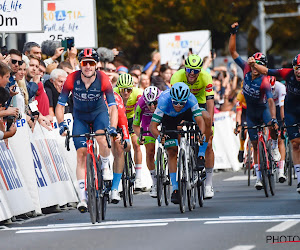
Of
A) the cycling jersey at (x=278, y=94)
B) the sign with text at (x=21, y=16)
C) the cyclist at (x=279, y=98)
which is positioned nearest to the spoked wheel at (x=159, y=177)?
the sign with text at (x=21, y=16)

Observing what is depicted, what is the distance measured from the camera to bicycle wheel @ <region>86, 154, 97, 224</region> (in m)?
13.1

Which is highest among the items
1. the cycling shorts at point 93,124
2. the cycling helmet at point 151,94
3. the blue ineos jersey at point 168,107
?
the cycling helmet at point 151,94

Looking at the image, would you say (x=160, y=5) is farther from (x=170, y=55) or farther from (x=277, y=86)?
(x=277, y=86)

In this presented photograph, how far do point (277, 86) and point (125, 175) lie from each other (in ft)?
16.9

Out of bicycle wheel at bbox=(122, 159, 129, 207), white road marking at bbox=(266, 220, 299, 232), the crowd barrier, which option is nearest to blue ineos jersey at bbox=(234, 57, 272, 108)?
bicycle wheel at bbox=(122, 159, 129, 207)

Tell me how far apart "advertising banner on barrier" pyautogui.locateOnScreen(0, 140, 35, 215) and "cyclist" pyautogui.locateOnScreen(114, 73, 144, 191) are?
410 cm

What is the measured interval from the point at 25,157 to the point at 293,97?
4.41 metres

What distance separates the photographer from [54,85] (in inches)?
703

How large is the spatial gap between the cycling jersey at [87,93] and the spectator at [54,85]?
361 cm

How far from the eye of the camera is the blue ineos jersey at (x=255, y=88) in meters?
18.2

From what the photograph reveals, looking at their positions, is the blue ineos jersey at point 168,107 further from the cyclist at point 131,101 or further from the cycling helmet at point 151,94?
→ the cyclist at point 131,101

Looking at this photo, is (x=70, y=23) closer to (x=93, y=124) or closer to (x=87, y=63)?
(x=93, y=124)

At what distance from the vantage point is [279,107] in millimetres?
20891

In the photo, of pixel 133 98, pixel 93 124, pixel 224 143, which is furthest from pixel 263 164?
pixel 224 143
